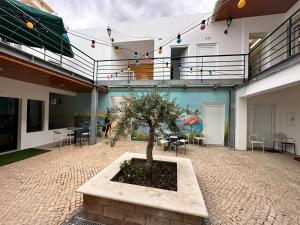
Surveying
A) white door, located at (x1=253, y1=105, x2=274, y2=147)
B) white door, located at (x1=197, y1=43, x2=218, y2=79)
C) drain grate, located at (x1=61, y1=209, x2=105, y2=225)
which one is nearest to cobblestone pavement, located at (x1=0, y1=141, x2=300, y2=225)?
drain grate, located at (x1=61, y1=209, x2=105, y2=225)

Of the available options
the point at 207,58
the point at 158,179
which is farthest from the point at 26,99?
the point at 207,58

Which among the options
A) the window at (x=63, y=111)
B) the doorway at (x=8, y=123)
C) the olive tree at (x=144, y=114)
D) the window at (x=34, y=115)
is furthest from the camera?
the window at (x=63, y=111)

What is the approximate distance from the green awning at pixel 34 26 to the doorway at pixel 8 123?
2.34 m

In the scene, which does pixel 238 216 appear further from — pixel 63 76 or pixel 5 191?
pixel 63 76

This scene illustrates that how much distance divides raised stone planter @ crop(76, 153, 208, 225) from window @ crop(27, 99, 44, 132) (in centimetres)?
614

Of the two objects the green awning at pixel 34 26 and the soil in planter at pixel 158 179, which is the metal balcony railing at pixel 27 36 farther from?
the soil in planter at pixel 158 179

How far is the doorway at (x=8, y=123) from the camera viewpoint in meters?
5.91

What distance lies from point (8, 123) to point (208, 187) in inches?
292

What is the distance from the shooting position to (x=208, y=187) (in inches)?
136

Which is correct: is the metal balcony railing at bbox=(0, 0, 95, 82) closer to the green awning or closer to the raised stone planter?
the green awning

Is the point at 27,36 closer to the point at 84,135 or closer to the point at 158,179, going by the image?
the point at 84,135

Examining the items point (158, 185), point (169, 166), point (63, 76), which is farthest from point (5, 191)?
point (63, 76)

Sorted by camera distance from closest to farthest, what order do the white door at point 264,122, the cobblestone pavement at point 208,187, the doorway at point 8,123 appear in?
the cobblestone pavement at point 208,187 < the doorway at point 8,123 < the white door at point 264,122

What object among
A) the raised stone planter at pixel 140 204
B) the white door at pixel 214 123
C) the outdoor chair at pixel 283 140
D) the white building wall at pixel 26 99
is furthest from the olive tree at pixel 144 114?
the outdoor chair at pixel 283 140
